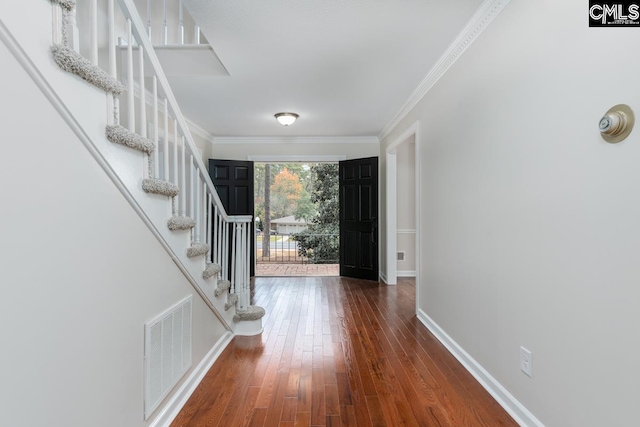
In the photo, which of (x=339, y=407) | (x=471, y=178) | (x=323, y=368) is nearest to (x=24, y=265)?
(x=339, y=407)

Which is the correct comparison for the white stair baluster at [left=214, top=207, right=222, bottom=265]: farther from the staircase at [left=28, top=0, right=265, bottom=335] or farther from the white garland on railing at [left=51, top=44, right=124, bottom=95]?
the white garland on railing at [left=51, top=44, right=124, bottom=95]

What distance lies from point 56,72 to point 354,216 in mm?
4621

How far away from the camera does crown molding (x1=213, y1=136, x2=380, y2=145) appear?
5.54 metres

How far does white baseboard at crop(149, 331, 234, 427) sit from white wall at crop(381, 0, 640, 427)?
1987 millimetres

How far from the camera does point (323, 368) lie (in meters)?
2.32

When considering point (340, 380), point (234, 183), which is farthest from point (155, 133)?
point (234, 183)

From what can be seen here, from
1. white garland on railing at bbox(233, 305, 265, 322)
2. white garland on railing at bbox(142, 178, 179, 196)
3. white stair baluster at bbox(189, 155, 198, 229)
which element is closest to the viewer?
white garland on railing at bbox(142, 178, 179, 196)

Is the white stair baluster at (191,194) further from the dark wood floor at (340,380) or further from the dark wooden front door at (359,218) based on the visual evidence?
the dark wooden front door at (359,218)

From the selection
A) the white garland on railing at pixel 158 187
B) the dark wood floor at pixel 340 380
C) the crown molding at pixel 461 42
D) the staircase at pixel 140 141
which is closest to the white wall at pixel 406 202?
the crown molding at pixel 461 42

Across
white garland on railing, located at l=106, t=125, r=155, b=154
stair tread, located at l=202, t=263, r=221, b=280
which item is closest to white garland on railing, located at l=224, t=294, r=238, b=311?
stair tread, located at l=202, t=263, r=221, b=280

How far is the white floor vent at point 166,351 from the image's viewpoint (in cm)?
154

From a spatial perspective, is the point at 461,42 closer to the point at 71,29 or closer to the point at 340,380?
the point at 71,29

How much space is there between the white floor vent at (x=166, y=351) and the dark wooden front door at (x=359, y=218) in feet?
11.6

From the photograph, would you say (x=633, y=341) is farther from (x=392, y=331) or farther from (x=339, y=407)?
(x=392, y=331)
